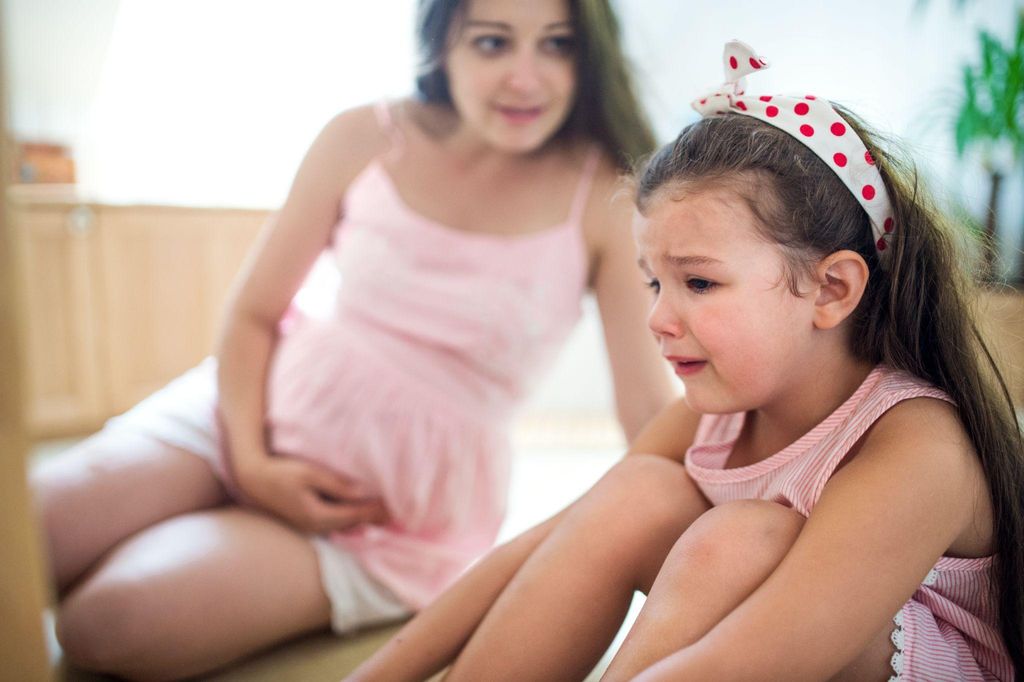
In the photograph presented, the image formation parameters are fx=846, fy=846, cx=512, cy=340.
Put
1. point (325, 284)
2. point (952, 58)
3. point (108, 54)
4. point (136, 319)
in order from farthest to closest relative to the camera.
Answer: point (136, 319) < point (952, 58) < point (108, 54) < point (325, 284)

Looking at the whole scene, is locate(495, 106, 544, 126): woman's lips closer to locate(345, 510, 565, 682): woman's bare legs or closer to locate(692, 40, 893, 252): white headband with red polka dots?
locate(692, 40, 893, 252): white headband with red polka dots

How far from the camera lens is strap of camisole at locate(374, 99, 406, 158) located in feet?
3.16

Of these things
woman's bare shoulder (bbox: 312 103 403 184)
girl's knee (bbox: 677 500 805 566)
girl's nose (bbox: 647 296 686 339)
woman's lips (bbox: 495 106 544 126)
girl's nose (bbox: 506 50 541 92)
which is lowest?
girl's knee (bbox: 677 500 805 566)

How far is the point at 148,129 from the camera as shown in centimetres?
156

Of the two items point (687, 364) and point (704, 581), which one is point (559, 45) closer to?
point (687, 364)

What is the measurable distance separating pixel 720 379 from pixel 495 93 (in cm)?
42

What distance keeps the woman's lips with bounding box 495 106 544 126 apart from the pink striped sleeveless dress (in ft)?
1.45

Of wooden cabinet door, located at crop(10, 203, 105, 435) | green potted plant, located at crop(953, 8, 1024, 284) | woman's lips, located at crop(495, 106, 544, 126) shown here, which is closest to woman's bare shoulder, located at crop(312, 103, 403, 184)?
woman's lips, located at crop(495, 106, 544, 126)

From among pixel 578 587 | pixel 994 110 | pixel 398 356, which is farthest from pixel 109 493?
pixel 994 110

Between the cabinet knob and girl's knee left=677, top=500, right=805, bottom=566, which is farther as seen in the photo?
the cabinet knob

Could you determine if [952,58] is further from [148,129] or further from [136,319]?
[136,319]

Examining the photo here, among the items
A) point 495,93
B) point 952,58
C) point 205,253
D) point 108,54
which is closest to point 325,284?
point 495,93

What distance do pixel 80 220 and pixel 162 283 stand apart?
0.65ft

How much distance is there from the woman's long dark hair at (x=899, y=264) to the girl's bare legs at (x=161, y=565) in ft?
1.81
